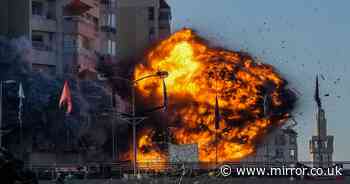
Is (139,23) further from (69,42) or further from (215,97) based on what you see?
(215,97)

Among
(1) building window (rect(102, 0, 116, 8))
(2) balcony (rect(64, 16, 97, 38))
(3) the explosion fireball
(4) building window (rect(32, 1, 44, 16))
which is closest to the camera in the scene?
(3) the explosion fireball

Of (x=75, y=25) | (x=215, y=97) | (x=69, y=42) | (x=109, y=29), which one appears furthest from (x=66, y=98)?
(x=109, y=29)

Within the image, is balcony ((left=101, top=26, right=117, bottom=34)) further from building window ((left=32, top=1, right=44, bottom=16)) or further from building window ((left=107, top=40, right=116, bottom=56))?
building window ((left=32, top=1, right=44, bottom=16))

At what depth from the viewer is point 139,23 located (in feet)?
602

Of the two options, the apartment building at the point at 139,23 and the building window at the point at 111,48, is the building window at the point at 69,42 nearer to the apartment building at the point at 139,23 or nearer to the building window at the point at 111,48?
the building window at the point at 111,48

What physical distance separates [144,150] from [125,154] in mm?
2687

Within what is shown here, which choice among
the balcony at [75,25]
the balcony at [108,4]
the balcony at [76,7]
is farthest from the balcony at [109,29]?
the balcony at [75,25]

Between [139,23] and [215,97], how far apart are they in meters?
41.4

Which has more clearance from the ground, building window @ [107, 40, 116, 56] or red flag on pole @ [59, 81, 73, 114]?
building window @ [107, 40, 116, 56]

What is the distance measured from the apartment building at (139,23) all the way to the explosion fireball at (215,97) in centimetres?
2134

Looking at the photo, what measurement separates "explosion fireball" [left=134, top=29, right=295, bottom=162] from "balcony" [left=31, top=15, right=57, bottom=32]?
45.6 ft

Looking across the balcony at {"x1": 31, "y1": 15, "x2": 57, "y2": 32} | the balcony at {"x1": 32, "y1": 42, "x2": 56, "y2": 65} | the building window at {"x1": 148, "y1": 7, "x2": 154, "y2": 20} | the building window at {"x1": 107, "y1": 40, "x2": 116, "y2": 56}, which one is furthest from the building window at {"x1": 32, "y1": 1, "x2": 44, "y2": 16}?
the building window at {"x1": 148, "y1": 7, "x2": 154, "y2": 20}

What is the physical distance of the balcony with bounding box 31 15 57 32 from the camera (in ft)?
497

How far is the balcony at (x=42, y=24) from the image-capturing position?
152m
